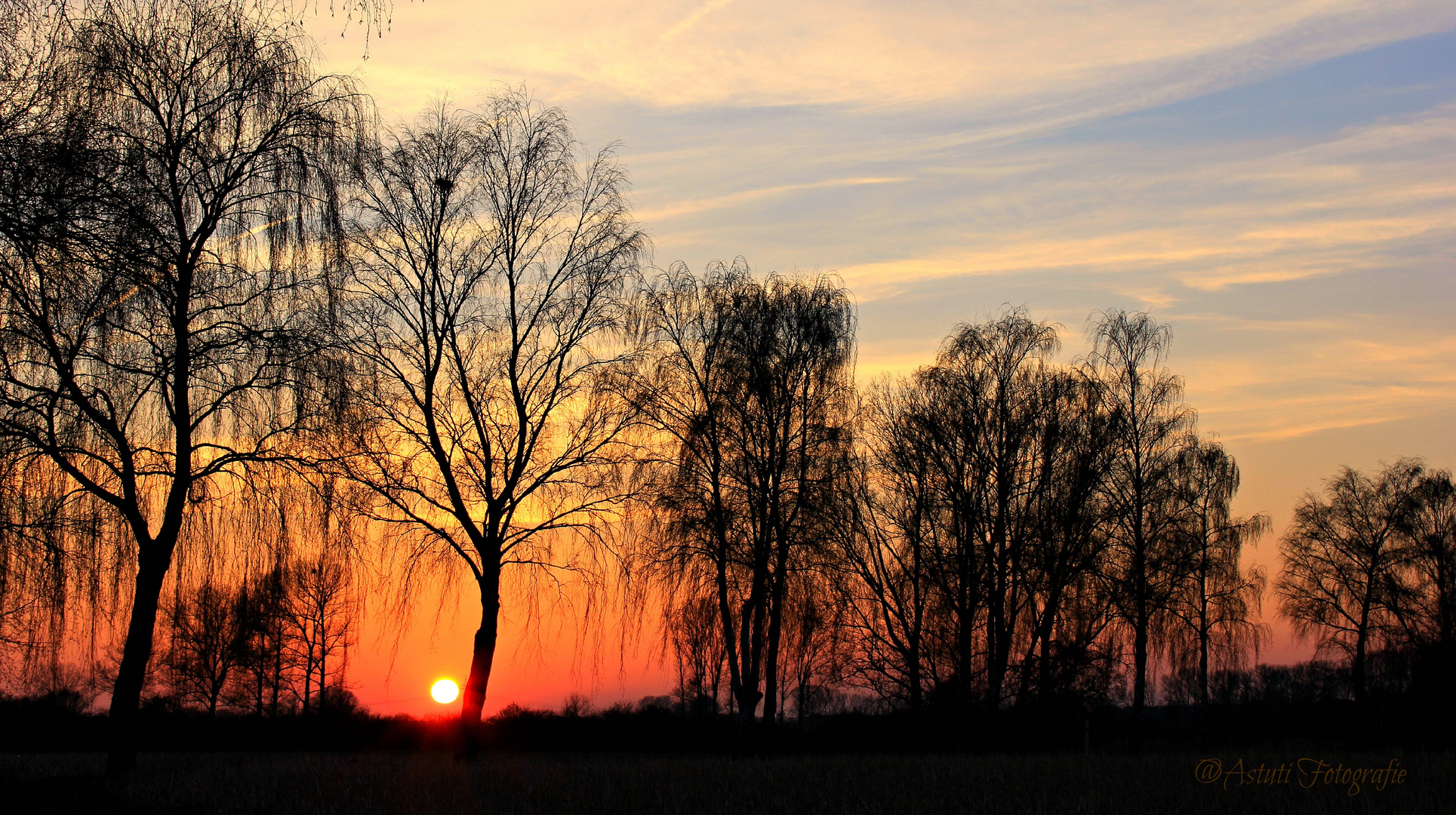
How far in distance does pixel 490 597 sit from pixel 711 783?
614 centimetres

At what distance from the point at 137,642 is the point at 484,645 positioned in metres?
6.32

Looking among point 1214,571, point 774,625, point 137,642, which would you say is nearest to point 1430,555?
point 1214,571

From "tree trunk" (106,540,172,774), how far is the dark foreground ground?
0.64 m

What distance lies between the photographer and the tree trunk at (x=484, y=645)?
17.8 meters

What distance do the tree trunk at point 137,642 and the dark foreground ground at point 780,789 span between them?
0.64 metres

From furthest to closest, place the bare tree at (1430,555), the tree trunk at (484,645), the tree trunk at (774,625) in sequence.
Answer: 1. the bare tree at (1430,555)
2. the tree trunk at (774,625)
3. the tree trunk at (484,645)

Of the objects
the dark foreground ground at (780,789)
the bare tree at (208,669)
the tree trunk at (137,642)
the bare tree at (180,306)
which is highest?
the bare tree at (180,306)

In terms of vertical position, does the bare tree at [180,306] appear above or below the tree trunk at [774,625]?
above

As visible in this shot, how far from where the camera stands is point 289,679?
45188mm

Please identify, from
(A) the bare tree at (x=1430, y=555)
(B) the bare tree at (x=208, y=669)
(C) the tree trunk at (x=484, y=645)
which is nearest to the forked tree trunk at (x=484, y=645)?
(C) the tree trunk at (x=484, y=645)

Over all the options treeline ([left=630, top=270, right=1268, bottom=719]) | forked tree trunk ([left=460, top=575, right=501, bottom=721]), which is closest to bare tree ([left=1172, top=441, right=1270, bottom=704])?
treeline ([left=630, top=270, right=1268, bottom=719])

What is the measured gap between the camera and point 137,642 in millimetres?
12359

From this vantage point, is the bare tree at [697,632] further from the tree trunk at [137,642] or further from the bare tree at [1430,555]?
the bare tree at [1430,555]

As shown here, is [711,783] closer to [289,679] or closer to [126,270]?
[126,270]
